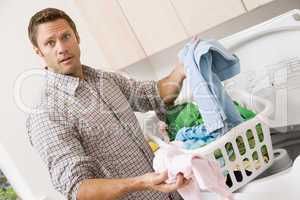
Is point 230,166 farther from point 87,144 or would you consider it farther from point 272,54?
point 272,54

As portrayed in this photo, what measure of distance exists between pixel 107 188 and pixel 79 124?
9.9 inches

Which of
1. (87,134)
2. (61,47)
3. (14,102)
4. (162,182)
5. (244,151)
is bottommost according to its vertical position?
(244,151)

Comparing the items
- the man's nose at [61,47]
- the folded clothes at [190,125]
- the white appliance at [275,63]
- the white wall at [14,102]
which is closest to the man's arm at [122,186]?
the folded clothes at [190,125]

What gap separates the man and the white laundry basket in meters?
0.14

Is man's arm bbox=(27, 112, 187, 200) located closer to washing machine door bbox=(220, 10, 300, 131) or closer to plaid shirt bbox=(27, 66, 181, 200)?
plaid shirt bbox=(27, 66, 181, 200)

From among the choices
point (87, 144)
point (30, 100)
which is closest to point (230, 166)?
point (87, 144)

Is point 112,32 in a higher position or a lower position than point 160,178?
higher

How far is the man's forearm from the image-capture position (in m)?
0.98

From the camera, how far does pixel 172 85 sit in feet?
4.71

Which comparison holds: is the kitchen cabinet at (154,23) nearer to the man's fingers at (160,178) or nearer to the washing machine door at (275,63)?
the washing machine door at (275,63)

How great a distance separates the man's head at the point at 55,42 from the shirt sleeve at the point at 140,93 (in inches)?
8.3

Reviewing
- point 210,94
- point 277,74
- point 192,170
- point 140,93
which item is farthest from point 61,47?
point 277,74

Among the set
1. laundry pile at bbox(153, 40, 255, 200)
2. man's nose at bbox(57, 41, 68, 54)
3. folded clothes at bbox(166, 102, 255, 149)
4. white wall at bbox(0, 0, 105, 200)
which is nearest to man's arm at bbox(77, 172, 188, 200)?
laundry pile at bbox(153, 40, 255, 200)

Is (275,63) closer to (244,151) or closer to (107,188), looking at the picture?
(244,151)
